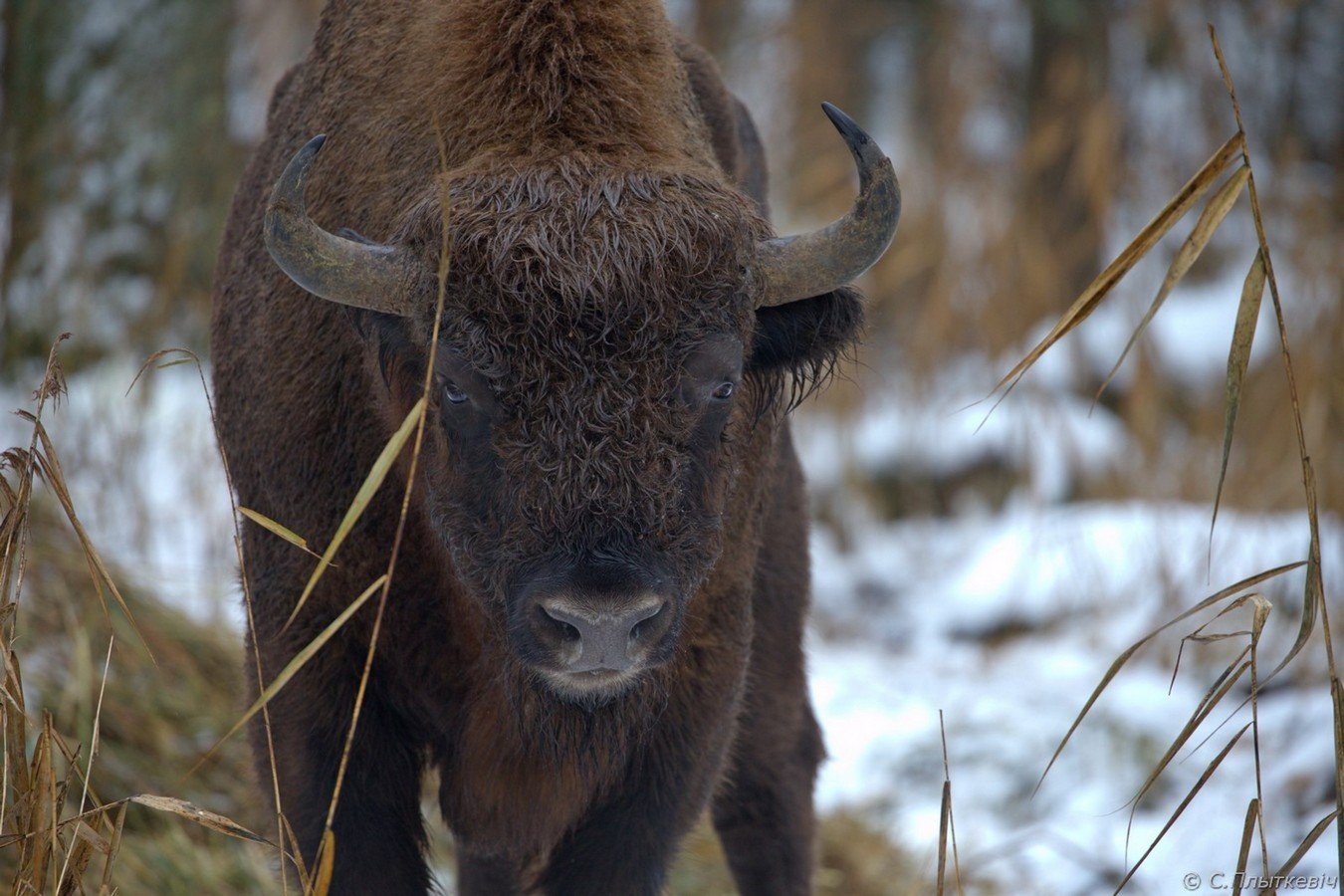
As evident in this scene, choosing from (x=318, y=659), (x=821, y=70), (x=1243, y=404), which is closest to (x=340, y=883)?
(x=318, y=659)

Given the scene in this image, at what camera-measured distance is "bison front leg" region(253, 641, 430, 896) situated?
9.29 ft

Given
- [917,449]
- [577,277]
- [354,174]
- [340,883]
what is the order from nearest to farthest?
[577,277] → [340,883] → [354,174] → [917,449]

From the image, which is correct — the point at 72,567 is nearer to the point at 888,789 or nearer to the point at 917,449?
the point at 888,789

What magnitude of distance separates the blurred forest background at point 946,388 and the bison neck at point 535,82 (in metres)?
2.05

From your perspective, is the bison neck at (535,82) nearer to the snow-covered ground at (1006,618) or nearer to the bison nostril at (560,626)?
the bison nostril at (560,626)

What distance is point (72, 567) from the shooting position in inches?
200

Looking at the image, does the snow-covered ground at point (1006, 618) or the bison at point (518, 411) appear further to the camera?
the snow-covered ground at point (1006, 618)

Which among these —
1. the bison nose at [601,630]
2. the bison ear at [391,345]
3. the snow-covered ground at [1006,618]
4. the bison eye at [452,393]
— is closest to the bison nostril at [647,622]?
the bison nose at [601,630]

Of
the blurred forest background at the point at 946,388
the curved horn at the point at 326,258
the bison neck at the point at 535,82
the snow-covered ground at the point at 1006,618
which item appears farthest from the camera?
the snow-covered ground at the point at 1006,618

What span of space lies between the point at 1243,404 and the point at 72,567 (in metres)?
6.49

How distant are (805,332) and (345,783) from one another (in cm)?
137

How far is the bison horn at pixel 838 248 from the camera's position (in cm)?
274

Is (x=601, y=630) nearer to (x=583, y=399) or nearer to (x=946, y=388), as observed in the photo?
Result: (x=583, y=399)

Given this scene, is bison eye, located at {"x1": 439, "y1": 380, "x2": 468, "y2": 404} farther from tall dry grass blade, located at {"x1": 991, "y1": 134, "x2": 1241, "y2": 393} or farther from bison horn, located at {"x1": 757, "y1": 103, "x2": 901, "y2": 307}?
tall dry grass blade, located at {"x1": 991, "y1": 134, "x2": 1241, "y2": 393}
